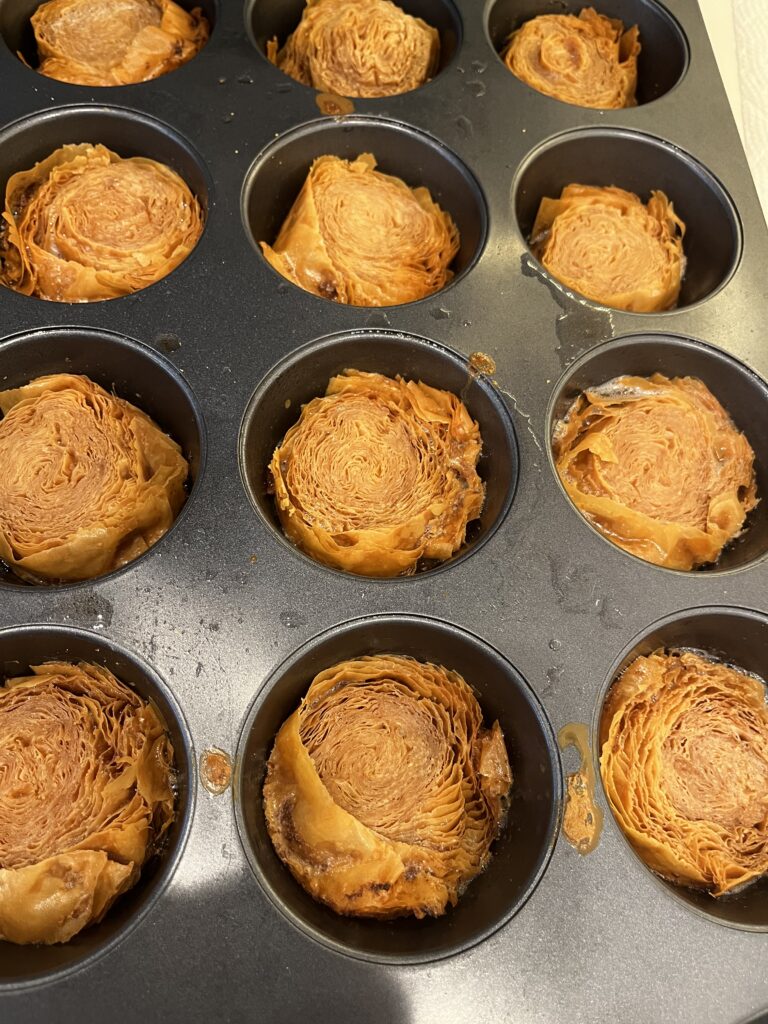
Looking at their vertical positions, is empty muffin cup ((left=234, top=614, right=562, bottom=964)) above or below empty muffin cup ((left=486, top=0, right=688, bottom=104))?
below

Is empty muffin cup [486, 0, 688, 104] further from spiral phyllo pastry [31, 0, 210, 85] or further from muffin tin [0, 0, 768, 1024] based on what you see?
spiral phyllo pastry [31, 0, 210, 85]

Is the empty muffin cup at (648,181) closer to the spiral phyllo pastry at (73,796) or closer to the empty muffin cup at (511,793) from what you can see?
the empty muffin cup at (511,793)

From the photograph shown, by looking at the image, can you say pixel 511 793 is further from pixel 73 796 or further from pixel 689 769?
pixel 73 796

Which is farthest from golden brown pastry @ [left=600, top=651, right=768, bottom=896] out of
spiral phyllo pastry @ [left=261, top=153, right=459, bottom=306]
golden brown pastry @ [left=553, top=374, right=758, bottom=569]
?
spiral phyllo pastry @ [left=261, top=153, right=459, bottom=306]

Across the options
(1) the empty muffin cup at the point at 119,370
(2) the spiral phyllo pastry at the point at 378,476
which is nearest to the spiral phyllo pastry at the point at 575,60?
(2) the spiral phyllo pastry at the point at 378,476

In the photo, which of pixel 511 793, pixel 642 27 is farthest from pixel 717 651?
pixel 642 27
